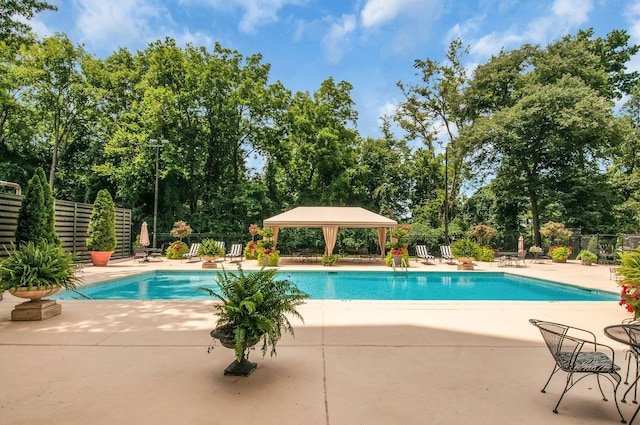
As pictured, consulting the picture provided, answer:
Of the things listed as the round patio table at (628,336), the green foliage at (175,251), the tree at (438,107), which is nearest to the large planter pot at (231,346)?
the round patio table at (628,336)

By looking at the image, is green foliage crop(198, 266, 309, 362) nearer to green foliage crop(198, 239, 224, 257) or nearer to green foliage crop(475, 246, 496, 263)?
green foliage crop(198, 239, 224, 257)

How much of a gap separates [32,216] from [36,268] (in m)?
6.05

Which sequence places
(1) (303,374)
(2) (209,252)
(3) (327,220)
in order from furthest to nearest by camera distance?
(3) (327,220)
(2) (209,252)
(1) (303,374)

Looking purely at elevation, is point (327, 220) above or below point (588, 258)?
above

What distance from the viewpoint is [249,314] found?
10.2 ft

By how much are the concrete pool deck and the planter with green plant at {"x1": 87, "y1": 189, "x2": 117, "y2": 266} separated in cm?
816

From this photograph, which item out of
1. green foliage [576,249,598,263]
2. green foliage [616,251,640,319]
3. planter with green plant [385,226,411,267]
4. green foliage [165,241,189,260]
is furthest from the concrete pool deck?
green foliage [576,249,598,263]

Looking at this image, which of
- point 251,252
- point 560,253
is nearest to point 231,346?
point 251,252

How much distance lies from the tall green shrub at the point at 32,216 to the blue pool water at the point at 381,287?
245 centimetres

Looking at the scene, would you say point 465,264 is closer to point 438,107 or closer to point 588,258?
point 588,258

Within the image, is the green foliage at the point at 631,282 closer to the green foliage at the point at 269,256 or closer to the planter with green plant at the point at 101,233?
the green foliage at the point at 269,256

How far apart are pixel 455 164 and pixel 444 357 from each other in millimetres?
21372

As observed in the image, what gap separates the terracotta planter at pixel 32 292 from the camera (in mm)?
5098

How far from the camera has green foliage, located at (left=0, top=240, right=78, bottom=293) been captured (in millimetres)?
5074
